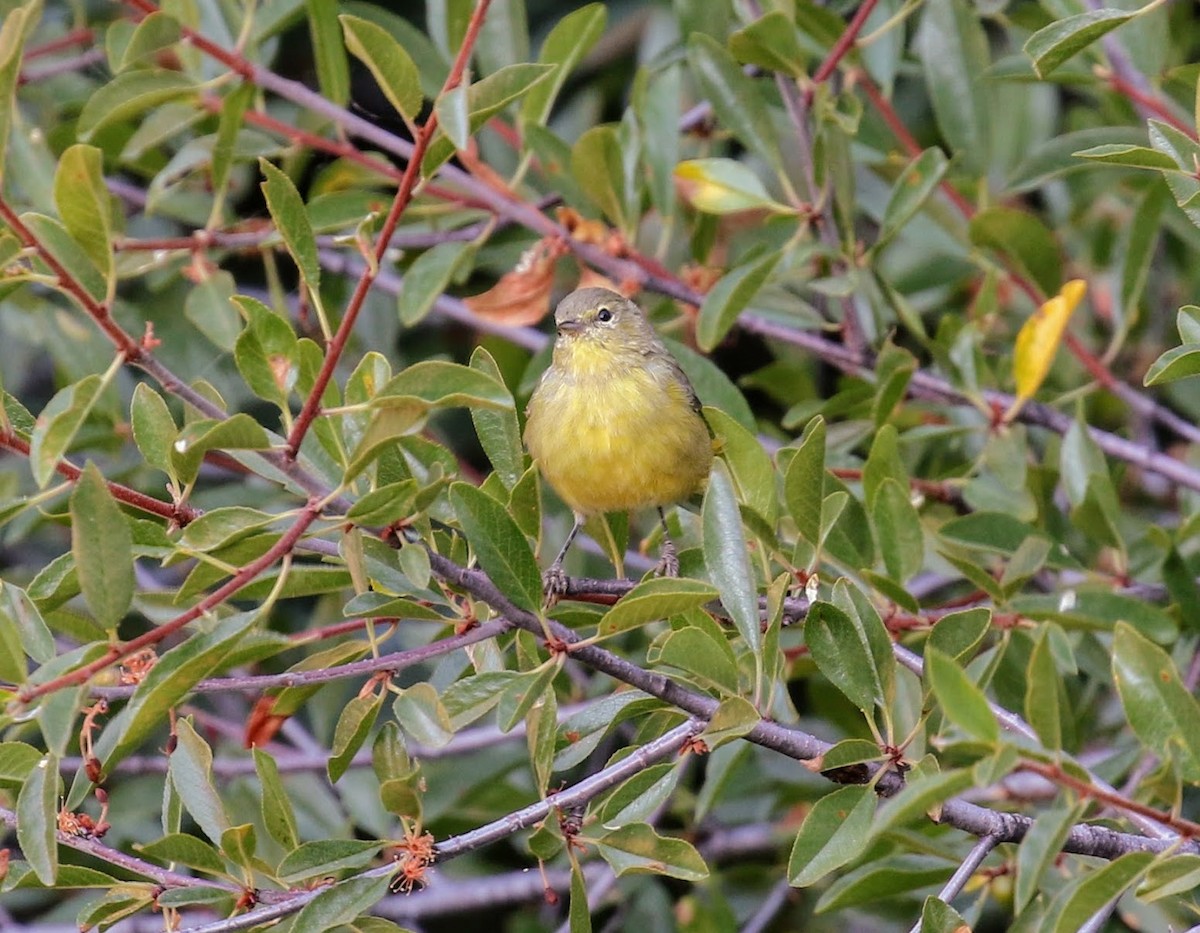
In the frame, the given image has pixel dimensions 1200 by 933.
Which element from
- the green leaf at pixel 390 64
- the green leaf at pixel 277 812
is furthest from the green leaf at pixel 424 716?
the green leaf at pixel 390 64

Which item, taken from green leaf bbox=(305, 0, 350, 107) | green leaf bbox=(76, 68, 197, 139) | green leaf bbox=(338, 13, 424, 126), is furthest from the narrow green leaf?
green leaf bbox=(305, 0, 350, 107)

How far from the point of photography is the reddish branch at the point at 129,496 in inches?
88.8

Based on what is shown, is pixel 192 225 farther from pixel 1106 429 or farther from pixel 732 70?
pixel 1106 429

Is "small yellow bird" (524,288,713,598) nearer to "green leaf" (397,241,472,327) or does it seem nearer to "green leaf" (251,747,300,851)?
"green leaf" (397,241,472,327)

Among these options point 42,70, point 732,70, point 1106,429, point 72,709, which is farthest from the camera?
point 1106,429

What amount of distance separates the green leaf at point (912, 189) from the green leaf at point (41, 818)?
2.43 meters

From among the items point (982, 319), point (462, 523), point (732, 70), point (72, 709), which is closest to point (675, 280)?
point (732, 70)

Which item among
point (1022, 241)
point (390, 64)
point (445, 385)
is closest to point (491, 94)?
point (390, 64)

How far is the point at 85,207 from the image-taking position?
2.19 meters

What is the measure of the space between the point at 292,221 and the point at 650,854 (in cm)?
120

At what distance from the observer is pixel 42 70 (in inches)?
190

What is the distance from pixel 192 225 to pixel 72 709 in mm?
3681

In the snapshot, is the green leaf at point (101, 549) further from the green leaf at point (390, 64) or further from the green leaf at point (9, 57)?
the green leaf at point (390, 64)

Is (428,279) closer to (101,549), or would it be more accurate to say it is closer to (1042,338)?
(1042,338)
